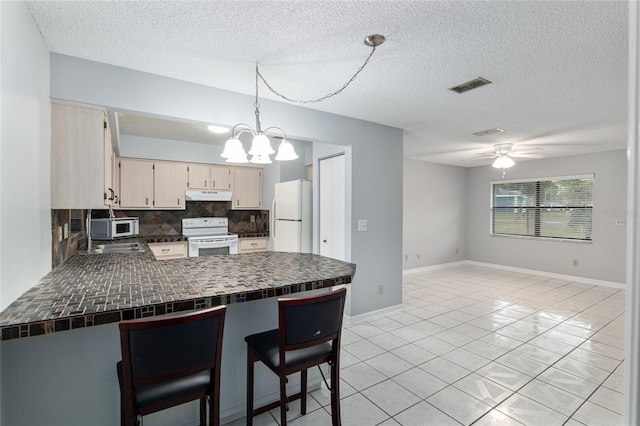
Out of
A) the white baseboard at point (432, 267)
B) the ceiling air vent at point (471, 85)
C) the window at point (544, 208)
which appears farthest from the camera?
the white baseboard at point (432, 267)

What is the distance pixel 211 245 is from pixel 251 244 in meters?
0.79

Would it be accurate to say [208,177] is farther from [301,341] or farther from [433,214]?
[433,214]

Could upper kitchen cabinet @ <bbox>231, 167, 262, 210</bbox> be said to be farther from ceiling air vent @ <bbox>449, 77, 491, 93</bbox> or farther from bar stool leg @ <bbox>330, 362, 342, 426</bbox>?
bar stool leg @ <bbox>330, 362, 342, 426</bbox>

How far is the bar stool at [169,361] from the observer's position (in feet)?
3.70

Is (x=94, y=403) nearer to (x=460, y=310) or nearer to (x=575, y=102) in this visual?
(x=460, y=310)

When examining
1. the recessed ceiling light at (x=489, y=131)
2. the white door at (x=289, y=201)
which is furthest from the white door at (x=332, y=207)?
the recessed ceiling light at (x=489, y=131)

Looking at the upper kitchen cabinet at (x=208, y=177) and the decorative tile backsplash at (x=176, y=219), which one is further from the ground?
the upper kitchen cabinet at (x=208, y=177)

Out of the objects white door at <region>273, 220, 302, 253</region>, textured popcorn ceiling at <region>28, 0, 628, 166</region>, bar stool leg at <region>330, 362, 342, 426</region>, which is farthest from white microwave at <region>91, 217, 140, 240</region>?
bar stool leg at <region>330, 362, 342, 426</region>

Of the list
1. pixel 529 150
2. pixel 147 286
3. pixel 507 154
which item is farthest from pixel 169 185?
pixel 529 150

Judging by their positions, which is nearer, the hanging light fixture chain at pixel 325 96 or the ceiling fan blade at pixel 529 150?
the hanging light fixture chain at pixel 325 96

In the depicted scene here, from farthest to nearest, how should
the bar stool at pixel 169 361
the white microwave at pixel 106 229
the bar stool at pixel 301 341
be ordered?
the white microwave at pixel 106 229 → the bar stool at pixel 301 341 → the bar stool at pixel 169 361

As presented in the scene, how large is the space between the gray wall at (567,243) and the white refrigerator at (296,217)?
4.78 meters

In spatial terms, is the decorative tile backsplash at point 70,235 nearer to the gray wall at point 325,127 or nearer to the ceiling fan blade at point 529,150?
the gray wall at point 325,127

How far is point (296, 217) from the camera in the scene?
4152 millimetres
